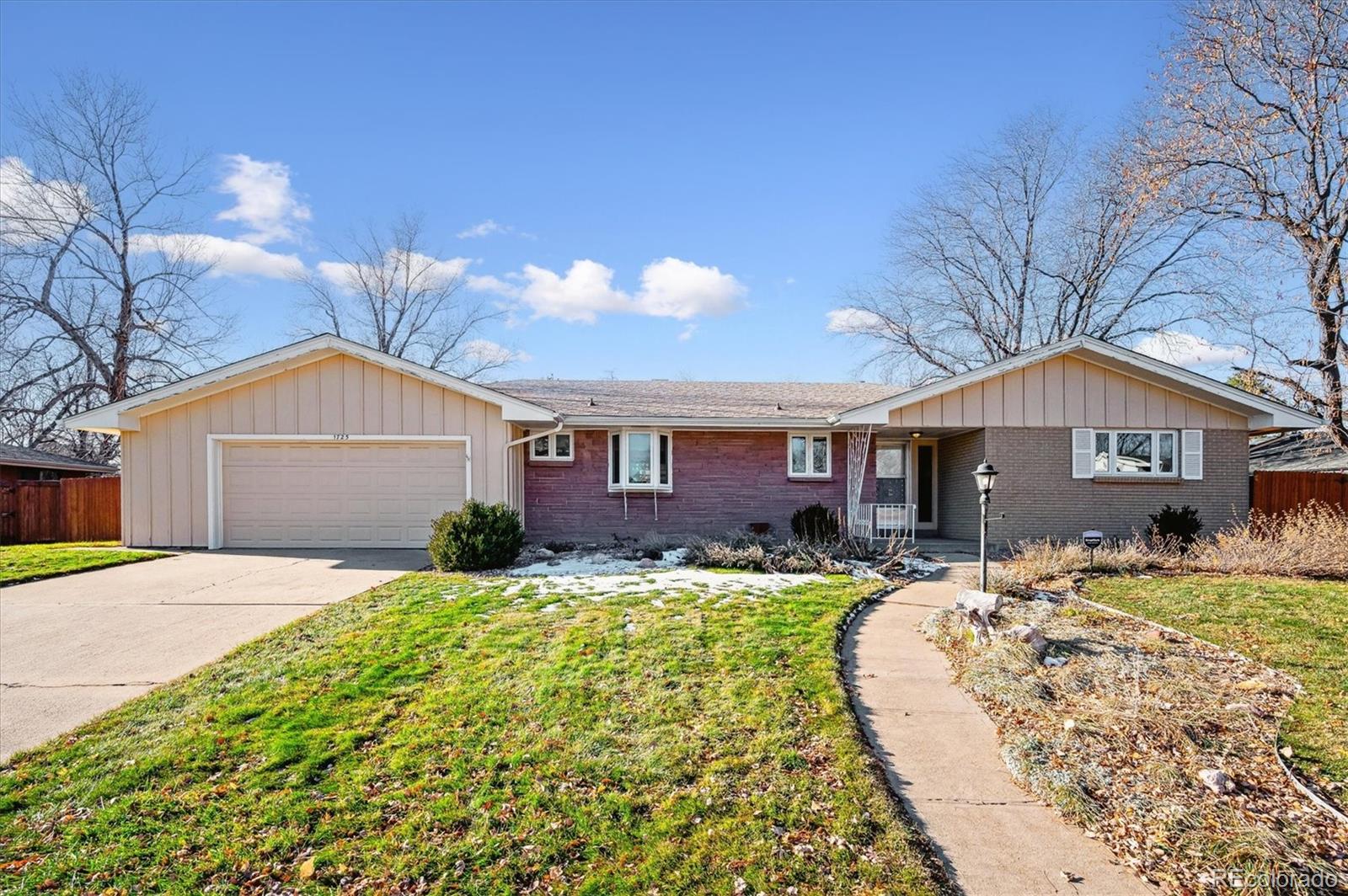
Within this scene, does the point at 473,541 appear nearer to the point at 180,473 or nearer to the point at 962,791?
the point at 180,473

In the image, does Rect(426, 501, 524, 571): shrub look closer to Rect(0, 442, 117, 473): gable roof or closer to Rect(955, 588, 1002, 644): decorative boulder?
Rect(955, 588, 1002, 644): decorative boulder

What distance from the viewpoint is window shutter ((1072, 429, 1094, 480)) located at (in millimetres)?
13633

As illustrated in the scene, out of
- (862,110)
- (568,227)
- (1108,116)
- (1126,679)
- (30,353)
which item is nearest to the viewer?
(1126,679)

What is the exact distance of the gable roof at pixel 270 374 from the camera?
12406mm

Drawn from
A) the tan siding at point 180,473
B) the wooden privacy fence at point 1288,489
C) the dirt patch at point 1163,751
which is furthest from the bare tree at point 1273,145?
the tan siding at point 180,473

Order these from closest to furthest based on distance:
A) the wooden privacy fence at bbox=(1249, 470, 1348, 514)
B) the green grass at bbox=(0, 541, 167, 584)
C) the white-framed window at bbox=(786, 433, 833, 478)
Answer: the green grass at bbox=(0, 541, 167, 584) → the white-framed window at bbox=(786, 433, 833, 478) → the wooden privacy fence at bbox=(1249, 470, 1348, 514)

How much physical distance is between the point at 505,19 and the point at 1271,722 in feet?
45.1

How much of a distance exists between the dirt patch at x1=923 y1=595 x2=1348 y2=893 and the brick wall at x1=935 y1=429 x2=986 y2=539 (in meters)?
8.04

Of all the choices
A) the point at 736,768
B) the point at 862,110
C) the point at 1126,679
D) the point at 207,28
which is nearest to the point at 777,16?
the point at 862,110

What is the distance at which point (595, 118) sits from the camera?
14273mm

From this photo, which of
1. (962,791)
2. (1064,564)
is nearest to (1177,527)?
(1064,564)

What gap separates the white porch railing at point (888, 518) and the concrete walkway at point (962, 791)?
8564 mm

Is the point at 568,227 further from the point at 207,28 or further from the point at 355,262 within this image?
the point at 355,262

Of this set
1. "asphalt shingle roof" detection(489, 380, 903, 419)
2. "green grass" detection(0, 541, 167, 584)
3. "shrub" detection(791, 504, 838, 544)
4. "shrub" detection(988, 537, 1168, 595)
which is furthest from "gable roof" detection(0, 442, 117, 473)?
"shrub" detection(988, 537, 1168, 595)
